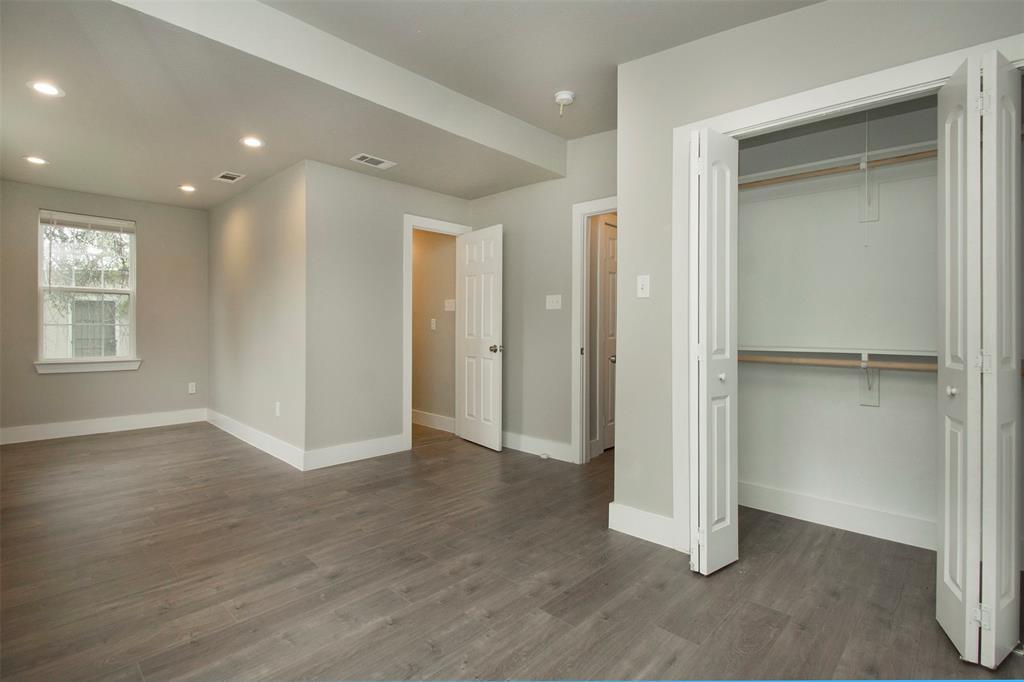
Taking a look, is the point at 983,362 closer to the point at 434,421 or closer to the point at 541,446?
the point at 541,446

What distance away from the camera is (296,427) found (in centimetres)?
430

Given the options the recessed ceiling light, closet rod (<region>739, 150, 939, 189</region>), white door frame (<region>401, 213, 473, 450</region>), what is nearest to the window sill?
white door frame (<region>401, 213, 473, 450</region>)

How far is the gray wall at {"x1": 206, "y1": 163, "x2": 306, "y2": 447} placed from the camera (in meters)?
4.31

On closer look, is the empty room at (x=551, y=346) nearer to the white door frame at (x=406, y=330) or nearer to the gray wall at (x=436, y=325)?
the white door frame at (x=406, y=330)

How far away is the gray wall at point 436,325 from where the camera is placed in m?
5.63

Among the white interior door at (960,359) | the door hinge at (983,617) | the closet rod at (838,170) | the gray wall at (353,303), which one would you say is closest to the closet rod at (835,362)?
the white interior door at (960,359)

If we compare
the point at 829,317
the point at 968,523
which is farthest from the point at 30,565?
the point at 829,317

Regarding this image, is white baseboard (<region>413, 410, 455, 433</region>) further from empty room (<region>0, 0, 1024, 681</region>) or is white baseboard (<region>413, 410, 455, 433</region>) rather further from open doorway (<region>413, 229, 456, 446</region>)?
empty room (<region>0, 0, 1024, 681</region>)

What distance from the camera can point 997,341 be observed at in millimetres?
1759

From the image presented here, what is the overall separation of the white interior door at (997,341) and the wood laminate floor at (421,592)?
0.28 metres

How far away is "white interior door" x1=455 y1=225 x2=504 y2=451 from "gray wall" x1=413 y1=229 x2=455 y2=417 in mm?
310

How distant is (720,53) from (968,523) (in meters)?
2.40

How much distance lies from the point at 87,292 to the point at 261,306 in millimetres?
2150

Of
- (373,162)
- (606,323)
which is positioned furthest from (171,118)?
(606,323)
